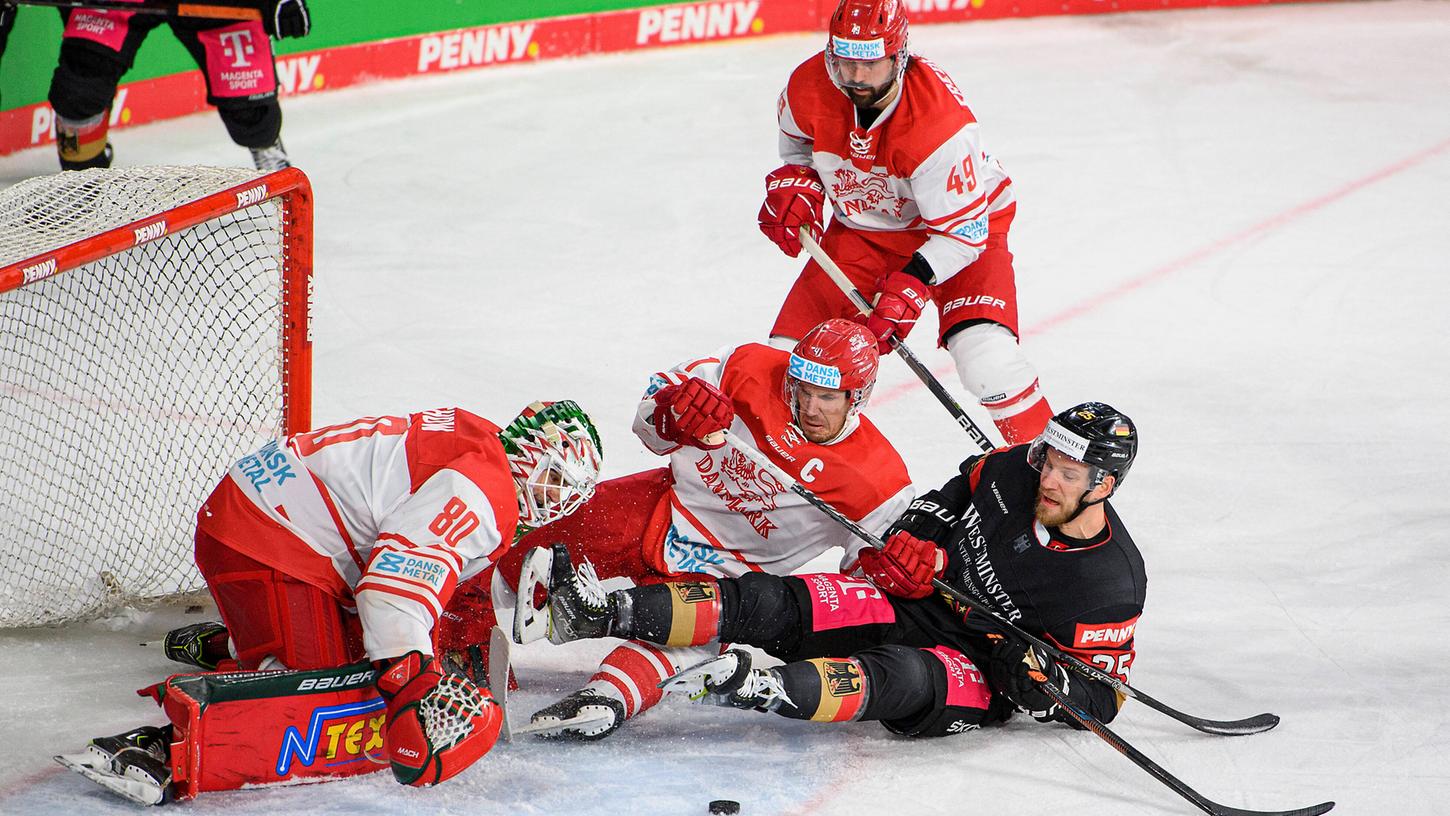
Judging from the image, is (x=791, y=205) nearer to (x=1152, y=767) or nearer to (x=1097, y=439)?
(x=1097, y=439)

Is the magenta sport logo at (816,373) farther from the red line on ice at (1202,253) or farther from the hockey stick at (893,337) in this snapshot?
the red line on ice at (1202,253)

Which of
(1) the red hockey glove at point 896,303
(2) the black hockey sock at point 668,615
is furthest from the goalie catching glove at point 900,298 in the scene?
(2) the black hockey sock at point 668,615

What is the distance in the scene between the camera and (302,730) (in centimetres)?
277

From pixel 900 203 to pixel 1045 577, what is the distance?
1.27m

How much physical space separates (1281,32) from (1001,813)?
8.46 metres

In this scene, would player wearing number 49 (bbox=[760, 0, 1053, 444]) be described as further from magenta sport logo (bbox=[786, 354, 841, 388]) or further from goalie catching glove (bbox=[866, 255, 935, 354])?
magenta sport logo (bbox=[786, 354, 841, 388])

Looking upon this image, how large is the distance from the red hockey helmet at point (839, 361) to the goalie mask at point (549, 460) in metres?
0.58

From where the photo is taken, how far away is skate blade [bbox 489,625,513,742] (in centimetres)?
297

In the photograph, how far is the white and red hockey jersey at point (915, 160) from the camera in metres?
3.94

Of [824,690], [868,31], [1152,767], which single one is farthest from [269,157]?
[1152,767]

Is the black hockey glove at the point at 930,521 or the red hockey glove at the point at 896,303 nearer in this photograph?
the black hockey glove at the point at 930,521

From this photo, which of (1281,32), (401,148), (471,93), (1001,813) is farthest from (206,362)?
(1281,32)

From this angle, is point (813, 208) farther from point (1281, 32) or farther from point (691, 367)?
point (1281, 32)

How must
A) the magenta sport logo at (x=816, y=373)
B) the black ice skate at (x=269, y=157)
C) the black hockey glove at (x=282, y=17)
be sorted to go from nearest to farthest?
1. the magenta sport logo at (x=816, y=373)
2. the black hockey glove at (x=282, y=17)
3. the black ice skate at (x=269, y=157)
